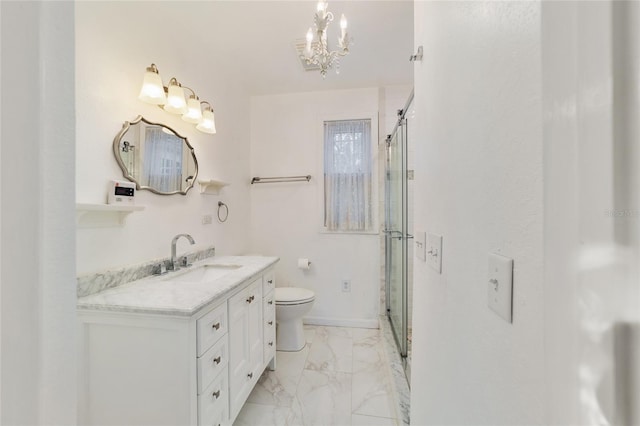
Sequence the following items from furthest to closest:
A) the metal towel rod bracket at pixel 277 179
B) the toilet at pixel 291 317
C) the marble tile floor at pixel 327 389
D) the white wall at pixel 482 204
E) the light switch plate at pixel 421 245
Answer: the metal towel rod bracket at pixel 277 179, the toilet at pixel 291 317, the marble tile floor at pixel 327 389, the light switch plate at pixel 421 245, the white wall at pixel 482 204

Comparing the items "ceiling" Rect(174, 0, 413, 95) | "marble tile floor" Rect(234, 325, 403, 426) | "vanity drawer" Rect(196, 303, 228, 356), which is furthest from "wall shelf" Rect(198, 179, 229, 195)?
"marble tile floor" Rect(234, 325, 403, 426)

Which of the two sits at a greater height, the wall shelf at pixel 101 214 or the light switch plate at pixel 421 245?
the wall shelf at pixel 101 214

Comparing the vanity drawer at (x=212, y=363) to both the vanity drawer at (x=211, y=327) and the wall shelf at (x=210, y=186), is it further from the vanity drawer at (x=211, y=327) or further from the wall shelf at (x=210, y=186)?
the wall shelf at (x=210, y=186)

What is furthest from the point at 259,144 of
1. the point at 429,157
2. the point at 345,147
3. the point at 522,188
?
the point at 522,188

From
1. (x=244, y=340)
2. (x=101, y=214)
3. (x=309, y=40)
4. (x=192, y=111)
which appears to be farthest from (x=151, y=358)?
(x=309, y=40)

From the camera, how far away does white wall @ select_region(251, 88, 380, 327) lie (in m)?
2.84

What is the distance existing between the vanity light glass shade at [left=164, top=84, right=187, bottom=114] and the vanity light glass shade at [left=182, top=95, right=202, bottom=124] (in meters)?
0.11

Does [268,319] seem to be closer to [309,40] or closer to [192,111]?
[192,111]

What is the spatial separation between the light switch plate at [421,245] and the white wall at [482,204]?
0.06m

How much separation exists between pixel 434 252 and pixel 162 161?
1710 millimetres

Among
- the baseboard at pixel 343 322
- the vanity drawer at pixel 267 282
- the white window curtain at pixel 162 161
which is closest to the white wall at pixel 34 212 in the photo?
the white window curtain at pixel 162 161

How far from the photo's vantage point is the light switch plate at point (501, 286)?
1.48 feet

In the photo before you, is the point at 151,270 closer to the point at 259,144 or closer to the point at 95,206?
the point at 95,206

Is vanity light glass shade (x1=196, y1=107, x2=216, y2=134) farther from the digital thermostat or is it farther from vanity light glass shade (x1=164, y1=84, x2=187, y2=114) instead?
the digital thermostat
